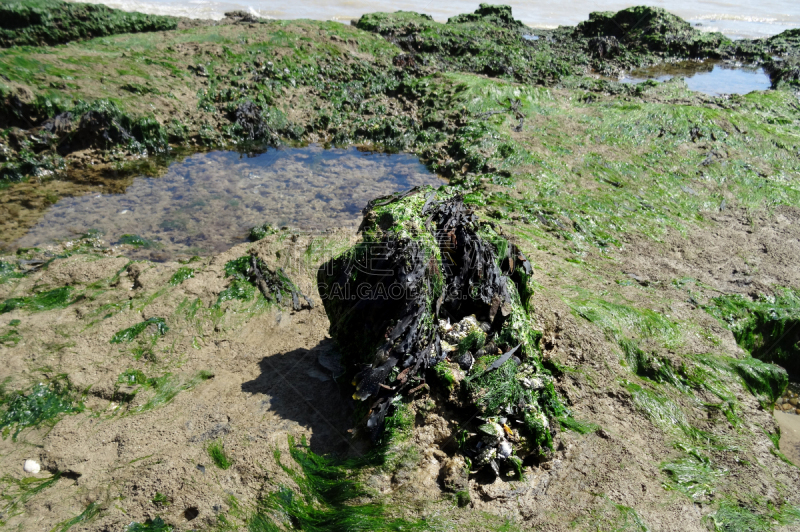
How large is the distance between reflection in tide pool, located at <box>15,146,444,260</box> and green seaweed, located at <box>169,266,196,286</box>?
2.26 ft

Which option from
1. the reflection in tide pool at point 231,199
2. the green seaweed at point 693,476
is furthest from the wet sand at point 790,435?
the reflection in tide pool at point 231,199

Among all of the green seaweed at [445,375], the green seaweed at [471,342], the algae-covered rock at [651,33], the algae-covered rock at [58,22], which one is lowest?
the green seaweed at [445,375]

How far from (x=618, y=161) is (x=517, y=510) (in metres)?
7.11

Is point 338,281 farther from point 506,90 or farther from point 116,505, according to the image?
point 506,90

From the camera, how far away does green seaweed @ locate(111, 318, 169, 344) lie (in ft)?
13.8

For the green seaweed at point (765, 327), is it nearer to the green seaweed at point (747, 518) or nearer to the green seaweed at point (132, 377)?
the green seaweed at point (747, 518)

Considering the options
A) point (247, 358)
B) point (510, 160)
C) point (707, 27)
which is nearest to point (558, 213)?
point (510, 160)

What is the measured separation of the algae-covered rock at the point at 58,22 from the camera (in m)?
9.46

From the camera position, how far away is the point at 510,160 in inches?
305

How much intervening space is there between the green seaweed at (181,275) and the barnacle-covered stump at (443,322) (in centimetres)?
199

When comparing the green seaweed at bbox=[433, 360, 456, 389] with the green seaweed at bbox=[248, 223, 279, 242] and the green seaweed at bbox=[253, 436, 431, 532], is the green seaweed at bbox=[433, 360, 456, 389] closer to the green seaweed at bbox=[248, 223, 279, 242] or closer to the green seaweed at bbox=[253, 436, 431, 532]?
the green seaweed at bbox=[253, 436, 431, 532]

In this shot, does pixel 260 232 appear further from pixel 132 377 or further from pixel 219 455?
pixel 219 455

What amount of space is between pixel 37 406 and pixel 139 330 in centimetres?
97

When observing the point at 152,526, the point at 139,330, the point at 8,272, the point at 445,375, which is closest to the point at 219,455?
the point at 152,526
